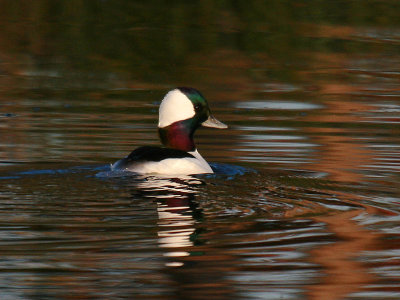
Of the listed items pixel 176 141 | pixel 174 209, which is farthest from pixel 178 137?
pixel 174 209

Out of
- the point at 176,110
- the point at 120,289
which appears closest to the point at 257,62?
the point at 176,110

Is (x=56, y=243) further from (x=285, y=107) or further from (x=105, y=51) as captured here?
(x=105, y=51)

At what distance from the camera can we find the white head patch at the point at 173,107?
9.67 m

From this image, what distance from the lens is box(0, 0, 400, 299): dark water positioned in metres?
6.06

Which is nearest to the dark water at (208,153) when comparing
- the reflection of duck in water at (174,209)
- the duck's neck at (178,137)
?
the reflection of duck in water at (174,209)

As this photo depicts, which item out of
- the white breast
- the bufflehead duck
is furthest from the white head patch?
the white breast

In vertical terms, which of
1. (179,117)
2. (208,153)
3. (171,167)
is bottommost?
(208,153)

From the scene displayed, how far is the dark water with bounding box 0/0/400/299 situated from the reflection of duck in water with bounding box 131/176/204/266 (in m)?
0.02

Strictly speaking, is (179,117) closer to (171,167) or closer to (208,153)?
(208,153)

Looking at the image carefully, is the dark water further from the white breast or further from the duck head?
the duck head

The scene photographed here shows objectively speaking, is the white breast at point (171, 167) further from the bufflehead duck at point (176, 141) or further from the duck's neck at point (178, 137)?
the duck's neck at point (178, 137)

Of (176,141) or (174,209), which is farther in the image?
(176,141)

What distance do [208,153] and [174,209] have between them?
3166 millimetres

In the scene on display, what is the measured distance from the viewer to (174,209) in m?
7.47
